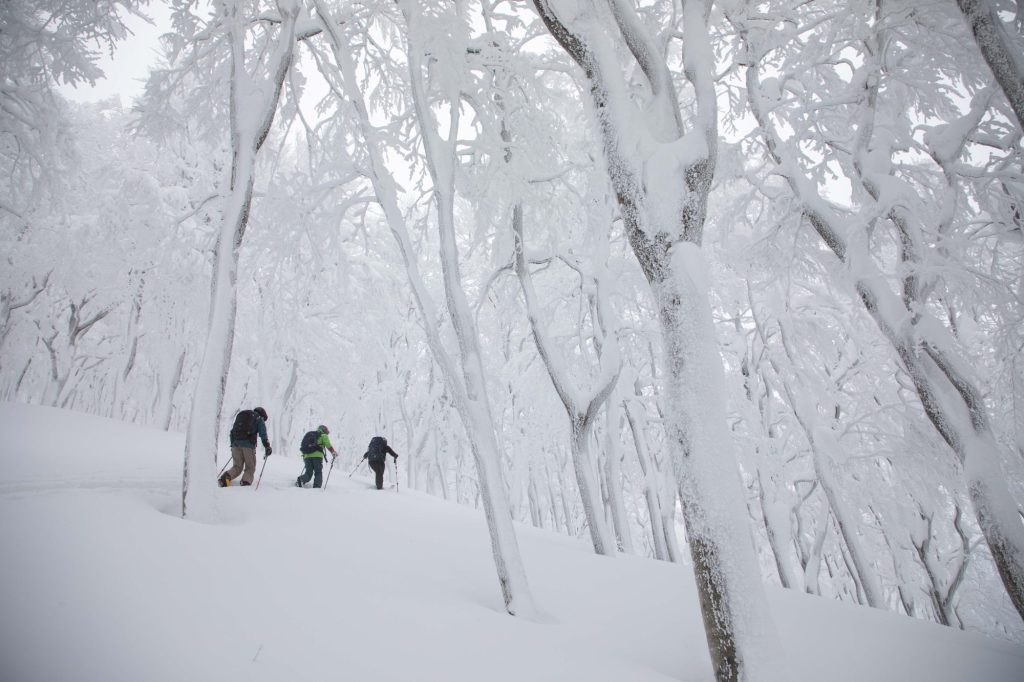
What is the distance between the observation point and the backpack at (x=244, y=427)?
8227 mm

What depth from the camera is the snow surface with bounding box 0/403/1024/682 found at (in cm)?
259

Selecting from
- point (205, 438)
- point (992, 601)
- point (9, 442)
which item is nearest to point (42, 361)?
point (9, 442)

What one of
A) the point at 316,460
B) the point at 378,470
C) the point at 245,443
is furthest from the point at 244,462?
the point at 378,470

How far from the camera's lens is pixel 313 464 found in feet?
33.8

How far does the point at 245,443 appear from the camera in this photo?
8.34 metres

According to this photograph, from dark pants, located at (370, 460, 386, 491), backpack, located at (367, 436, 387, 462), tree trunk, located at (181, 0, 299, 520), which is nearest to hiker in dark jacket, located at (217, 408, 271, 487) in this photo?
tree trunk, located at (181, 0, 299, 520)

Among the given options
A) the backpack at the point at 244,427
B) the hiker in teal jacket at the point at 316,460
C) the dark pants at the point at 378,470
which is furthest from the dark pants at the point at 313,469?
the backpack at the point at 244,427

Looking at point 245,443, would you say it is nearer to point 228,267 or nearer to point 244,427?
point 244,427

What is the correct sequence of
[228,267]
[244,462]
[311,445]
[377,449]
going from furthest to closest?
[377,449]
[311,445]
[244,462]
[228,267]

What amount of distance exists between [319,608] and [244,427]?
5710 millimetres

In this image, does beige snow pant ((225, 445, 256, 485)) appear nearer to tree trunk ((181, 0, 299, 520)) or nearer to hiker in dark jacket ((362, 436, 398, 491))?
tree trunk ((181, 0, 299, 520))

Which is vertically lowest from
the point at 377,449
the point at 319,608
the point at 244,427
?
the point at 319,608

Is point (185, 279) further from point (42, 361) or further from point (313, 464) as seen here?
point (42, 361)

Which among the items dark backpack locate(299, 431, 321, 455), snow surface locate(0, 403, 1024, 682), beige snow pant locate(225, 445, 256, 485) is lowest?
snow surface locate(0, 403, 1024, 682)
